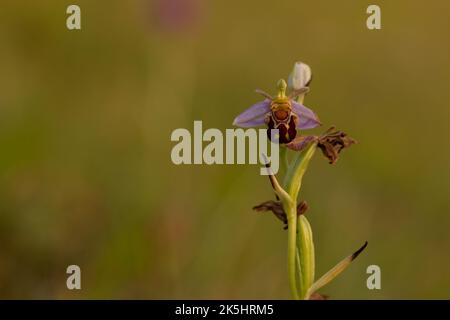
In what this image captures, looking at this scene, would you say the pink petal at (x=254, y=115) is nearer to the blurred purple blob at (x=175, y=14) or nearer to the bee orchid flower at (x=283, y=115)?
the bee orchid flower at (x=283, y=115)

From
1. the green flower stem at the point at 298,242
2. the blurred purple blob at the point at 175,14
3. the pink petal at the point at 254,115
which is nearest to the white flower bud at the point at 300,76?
the pink petal at the point at 254,115

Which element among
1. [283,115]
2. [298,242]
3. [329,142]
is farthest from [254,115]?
[298,242]

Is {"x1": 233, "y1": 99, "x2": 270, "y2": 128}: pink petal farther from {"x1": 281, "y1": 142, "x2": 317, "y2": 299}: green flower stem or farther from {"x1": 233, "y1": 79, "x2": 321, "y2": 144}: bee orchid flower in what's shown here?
{"x1": 281, "y1": 142, "x2": 317, "y2": 299}: green flower stem

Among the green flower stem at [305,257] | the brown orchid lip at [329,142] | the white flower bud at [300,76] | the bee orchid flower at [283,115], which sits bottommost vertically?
the green flower stem at [305,257]

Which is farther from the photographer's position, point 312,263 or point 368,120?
point 368,120
